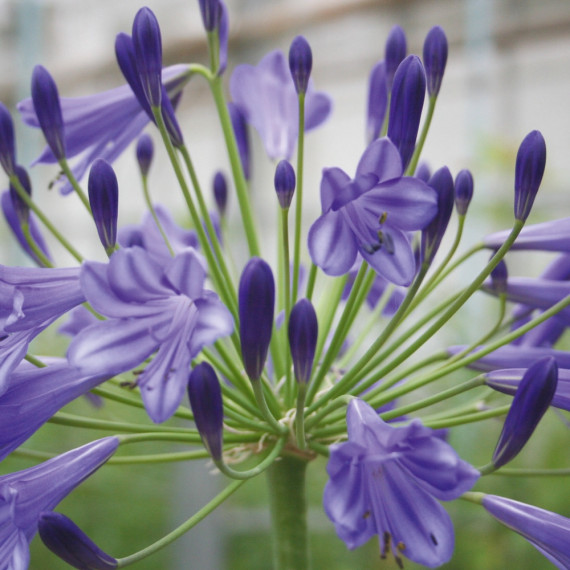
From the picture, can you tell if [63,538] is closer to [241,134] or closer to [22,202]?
[22,202]

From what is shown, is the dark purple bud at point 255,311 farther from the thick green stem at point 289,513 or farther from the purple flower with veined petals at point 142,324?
the thick green stem at point 289,513

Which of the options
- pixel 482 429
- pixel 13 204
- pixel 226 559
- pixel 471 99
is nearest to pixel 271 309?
pixel 13 204

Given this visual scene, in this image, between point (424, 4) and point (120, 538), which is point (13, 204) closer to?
point (120, 538)

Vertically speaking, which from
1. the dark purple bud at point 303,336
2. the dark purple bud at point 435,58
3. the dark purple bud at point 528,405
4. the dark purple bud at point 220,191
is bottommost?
the dark purple bud at point 528,405

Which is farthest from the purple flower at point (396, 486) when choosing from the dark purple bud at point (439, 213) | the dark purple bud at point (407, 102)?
the dark purple bud at point (407, 102)

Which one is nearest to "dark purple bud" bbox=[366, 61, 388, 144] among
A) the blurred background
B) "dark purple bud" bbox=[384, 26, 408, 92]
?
"dark purple bud" bbox=[384, 26, 408, 92]

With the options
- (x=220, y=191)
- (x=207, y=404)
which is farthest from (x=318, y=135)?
(x=207, y=404)

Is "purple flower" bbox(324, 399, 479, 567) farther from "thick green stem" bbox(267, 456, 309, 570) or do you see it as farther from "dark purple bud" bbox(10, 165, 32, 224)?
"dark purple bud" bbox(10, 165, 32, 224)
